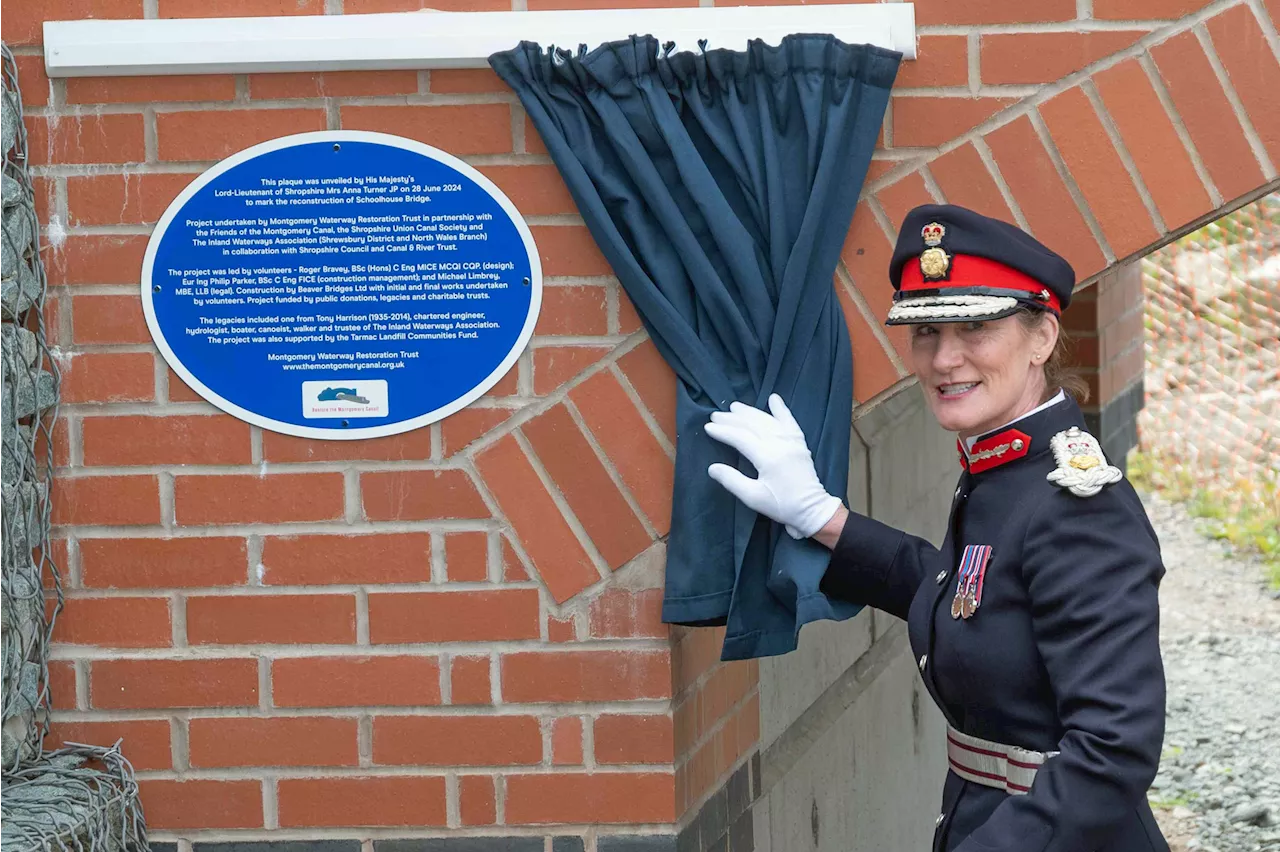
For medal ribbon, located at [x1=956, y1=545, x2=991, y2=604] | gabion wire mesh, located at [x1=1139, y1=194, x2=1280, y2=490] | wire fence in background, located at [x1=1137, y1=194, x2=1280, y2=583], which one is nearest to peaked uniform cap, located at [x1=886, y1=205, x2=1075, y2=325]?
medal ribbon, located at [x1=956, y1=545, x2=991, y2=604]

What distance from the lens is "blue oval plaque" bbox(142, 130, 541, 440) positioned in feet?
8.05

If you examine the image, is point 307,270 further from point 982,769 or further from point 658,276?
point 982,769

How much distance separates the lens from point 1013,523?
214 centimetres

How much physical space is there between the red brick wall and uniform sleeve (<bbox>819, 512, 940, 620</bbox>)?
238 mm

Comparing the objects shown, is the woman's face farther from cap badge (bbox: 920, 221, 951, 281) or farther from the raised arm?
the raised arm

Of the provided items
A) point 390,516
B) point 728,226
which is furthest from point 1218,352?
point 390,516

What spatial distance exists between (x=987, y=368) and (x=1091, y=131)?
447mm

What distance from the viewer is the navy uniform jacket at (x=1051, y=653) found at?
1.94 m

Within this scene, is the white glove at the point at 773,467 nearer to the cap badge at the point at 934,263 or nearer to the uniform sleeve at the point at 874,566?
the uniform sleeve at the point at 874,566

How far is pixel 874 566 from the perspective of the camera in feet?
8.12

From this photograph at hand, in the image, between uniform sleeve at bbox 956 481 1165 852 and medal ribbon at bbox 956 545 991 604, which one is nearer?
uniform sleeve at bbox 956 481 1165 852

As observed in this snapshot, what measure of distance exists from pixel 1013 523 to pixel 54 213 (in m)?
1.58

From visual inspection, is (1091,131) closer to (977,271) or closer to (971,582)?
(977,271)

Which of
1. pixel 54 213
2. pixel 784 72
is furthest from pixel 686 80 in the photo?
pixel 54 213
